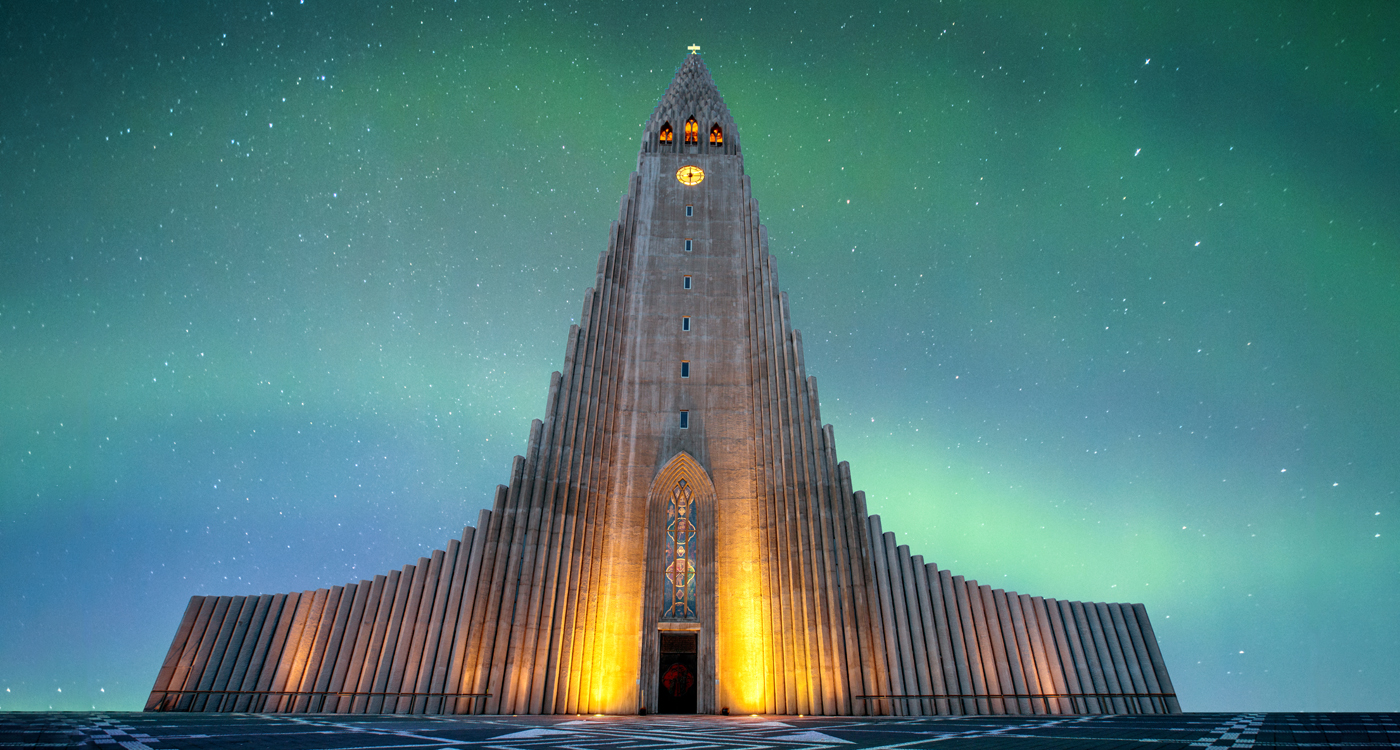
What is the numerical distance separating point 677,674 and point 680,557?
3.47m

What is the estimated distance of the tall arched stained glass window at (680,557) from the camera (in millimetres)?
21547

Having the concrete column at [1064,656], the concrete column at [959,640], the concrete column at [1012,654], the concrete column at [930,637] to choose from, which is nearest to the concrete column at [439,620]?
the concrete column at [930,637]

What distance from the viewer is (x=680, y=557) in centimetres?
2225

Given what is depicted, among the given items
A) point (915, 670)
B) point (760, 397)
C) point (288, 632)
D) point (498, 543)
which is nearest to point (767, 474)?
point (760, 397)

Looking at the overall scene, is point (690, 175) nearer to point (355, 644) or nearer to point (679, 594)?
point (679, 594)

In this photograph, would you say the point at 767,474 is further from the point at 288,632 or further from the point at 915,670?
the point at 288,632

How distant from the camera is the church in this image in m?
19.3

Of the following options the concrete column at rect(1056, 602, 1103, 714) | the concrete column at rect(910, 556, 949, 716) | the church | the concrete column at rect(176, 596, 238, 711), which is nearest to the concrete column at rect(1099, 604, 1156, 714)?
the church

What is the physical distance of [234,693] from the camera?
1980cm

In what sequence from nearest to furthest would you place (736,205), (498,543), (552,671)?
(552,671)
(498,543)
(736,205)

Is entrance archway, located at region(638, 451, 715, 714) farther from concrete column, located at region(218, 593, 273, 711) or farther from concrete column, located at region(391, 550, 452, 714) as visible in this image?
concrete column, located at region(218, 593, 273, 711)

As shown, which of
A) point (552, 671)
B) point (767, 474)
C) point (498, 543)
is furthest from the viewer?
point (767, 474)

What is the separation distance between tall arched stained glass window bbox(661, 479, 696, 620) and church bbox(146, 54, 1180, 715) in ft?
0.23

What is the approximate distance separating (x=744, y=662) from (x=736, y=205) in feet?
57.7
